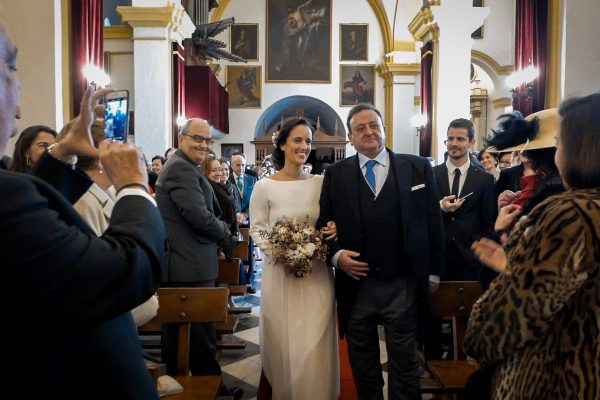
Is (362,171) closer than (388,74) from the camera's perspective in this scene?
Yes

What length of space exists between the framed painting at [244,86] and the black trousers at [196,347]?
17.1 metres

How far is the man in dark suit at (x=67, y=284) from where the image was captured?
920mm

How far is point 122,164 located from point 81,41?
209 inches

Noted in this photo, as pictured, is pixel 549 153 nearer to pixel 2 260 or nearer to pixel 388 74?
pixel 2 260

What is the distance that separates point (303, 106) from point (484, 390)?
20.0m

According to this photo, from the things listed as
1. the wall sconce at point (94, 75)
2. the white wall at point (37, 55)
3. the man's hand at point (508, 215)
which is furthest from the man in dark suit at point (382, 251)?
the wall sconce at point (94, 75)

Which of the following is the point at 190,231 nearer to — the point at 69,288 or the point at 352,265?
the point at 352,265

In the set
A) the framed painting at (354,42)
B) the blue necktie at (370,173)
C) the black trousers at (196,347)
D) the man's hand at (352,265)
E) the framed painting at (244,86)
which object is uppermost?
the framed painting at (354,42)

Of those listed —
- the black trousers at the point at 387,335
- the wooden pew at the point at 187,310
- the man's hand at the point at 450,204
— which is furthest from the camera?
the man's hand at the point at 450,204

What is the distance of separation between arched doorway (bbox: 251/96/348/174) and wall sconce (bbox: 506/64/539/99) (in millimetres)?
10905

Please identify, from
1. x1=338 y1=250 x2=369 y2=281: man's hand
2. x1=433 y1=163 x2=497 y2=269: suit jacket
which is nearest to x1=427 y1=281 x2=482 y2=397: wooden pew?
x1=338 y1=250 x2=369 y2=281: man's hand

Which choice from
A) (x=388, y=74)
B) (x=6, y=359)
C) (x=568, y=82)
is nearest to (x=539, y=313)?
(x=6, y=359)

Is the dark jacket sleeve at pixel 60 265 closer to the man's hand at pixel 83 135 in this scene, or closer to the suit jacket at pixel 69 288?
the suit jacket at pixel 69 288

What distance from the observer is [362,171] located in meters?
3.17
